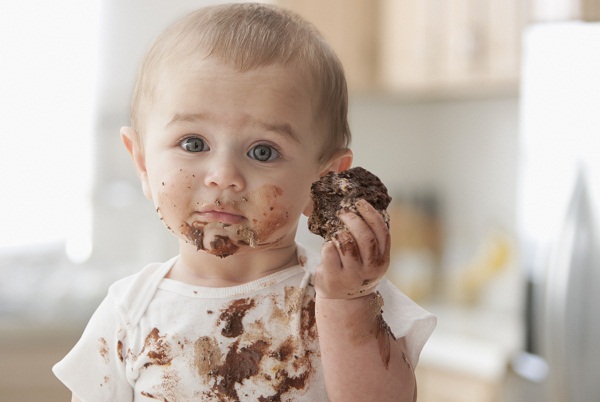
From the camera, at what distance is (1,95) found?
109 inches

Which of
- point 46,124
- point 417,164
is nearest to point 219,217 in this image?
point 46,124

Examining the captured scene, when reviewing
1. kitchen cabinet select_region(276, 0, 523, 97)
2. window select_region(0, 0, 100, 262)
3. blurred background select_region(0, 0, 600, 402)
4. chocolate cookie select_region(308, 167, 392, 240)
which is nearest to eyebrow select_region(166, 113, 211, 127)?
chocolate cookie select_region(308, 167, 392, 240)

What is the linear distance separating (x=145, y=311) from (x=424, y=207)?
2.53 meters

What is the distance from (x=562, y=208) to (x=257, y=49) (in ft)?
3.94

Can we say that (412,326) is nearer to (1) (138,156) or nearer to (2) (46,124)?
(1) (138,156)

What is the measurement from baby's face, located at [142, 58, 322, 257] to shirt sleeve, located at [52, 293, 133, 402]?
114 millimetres

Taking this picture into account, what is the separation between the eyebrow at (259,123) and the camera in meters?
0.59

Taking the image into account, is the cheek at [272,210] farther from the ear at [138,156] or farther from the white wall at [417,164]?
the white wall at [417,164]

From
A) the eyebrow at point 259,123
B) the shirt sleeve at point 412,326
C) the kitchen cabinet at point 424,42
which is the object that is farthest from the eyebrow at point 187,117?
the kitchen cabinet at point 424,42

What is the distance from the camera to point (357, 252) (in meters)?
0.53

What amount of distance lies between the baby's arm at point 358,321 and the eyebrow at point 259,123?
0.31 ft

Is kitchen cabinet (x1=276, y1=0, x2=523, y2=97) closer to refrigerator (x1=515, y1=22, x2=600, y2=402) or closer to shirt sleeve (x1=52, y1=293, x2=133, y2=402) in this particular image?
refrigerator (x1=515, y1=22, x2=600, y2=402)

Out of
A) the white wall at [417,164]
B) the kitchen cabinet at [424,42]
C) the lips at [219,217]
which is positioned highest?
the lips at [219,217]

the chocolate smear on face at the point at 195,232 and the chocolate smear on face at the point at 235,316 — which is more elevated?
the chocolate smear on face at the point at 195,232
